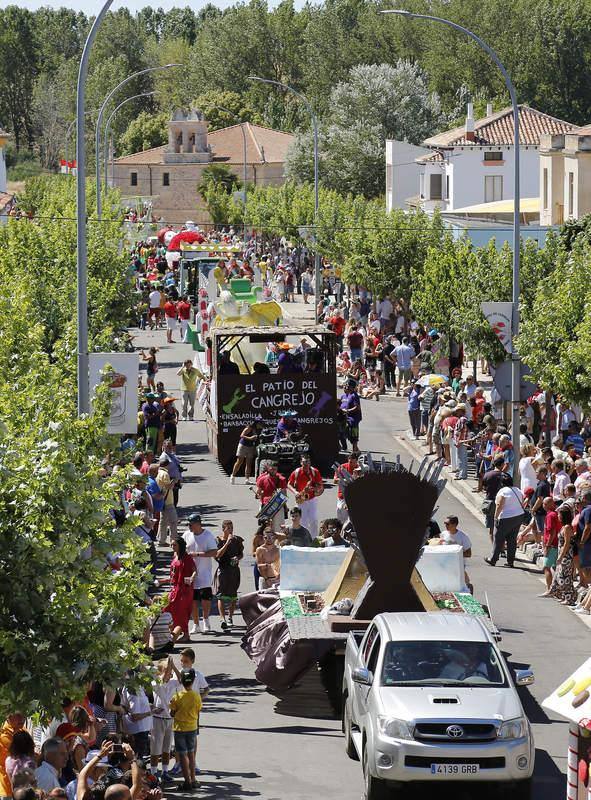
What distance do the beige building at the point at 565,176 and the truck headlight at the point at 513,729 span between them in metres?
38.4

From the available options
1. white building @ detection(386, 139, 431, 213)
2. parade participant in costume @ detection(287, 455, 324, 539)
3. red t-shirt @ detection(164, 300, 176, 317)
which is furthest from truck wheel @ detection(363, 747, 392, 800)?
white building @ detection(386, 139, 431, 213)

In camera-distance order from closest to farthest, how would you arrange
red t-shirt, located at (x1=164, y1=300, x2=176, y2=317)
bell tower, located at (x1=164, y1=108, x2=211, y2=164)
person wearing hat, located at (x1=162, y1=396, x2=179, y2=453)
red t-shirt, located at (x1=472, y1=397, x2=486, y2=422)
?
person wearing hat, located at (x1=162, y1=396, x2=179, y2=453) < red t-shirt, located at (x1=472, y1=397, x2=486, y2=422) < red t-shirt, located at (x1=164, y1=300, x2=176, y2=317) < bell tower, located at (x1=164, y1=108, x2=211, y2=164)

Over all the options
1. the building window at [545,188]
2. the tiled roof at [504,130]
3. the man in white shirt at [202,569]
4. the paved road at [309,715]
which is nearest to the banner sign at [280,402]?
the paved road at [309,715]

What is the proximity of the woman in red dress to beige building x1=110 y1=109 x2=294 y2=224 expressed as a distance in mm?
105237

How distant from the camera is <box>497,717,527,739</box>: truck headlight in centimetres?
1302

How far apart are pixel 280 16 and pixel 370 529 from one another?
137 metres

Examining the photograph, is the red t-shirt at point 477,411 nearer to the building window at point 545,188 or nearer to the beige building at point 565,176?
the beige building at point 565,176

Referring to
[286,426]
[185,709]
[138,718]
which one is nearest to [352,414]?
[286,426]

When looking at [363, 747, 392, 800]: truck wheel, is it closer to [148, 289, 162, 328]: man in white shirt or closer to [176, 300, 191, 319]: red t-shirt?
[176, 300, 191, 319]: red t-shirt

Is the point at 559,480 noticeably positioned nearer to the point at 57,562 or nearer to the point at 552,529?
the point at 552,529

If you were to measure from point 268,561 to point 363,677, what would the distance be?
6.87 metres

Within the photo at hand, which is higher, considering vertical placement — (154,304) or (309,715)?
(154,304)

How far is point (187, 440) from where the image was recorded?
35031mm

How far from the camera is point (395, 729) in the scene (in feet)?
42.8
